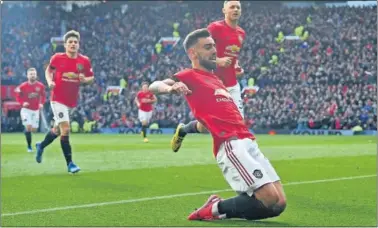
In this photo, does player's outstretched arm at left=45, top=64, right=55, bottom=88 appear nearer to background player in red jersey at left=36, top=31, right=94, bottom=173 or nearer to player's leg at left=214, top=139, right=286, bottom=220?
background player in red jersey at left=36, top=31, right=94, bottom=173

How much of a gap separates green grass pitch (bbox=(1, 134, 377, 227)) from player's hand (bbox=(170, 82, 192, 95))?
1274 mm

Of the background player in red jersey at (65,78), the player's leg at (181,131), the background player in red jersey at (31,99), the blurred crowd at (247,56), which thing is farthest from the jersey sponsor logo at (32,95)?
the blurred crowd at (247,56)

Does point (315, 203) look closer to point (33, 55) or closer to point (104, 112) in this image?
point (104, 112)

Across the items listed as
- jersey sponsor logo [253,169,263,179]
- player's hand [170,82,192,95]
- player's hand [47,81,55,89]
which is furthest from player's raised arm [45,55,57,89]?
jersey sponsor logo [253,169,263,179]

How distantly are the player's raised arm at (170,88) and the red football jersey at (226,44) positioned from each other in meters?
5.10

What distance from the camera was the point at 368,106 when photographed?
38625 millimetres

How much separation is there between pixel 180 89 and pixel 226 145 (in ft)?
2.39

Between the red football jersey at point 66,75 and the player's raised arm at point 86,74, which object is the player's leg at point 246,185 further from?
the red football jersey at point 66,75

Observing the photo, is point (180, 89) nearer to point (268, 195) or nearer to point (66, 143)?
point (268, 195)

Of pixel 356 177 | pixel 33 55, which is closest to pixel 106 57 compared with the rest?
pixel 33 55

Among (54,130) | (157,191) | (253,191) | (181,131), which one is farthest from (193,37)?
(54,130)

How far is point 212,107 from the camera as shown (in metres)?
7.57

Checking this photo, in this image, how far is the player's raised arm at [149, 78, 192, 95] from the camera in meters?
7.16

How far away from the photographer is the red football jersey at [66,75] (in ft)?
46.2
